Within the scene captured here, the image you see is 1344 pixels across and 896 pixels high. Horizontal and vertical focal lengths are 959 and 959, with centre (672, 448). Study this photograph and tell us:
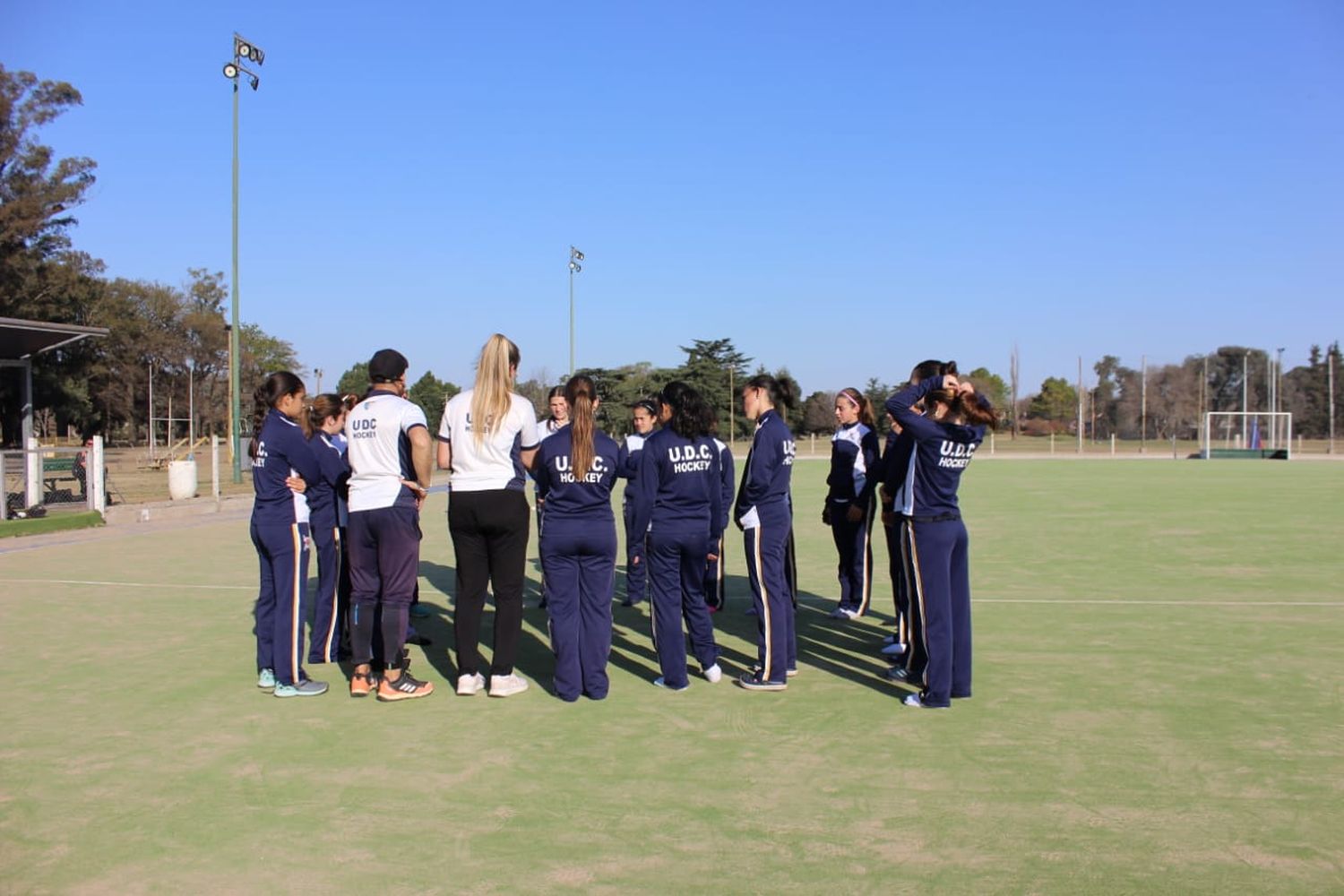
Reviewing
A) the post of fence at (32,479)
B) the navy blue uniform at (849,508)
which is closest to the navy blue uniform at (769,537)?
the navy blue uniform at (849,508)

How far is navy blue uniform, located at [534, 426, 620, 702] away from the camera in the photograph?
19.0 ft

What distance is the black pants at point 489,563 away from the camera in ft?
18.8

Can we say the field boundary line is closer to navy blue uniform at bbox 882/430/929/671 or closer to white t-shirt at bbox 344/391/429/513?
navy blue uniform at bbox 882/430/929/671

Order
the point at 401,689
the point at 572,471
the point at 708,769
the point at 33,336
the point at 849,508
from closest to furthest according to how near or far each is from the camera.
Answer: the point at 708,769, the point at 572,471, the point at 401,689, the point at 849,508, the point at 33,336

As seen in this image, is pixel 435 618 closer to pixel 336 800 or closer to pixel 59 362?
pixel 336 800

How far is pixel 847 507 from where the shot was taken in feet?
28.0

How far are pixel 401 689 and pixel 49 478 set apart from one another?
15.2m

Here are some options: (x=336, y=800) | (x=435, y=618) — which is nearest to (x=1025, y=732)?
(x=336, y=800)

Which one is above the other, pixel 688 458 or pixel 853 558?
pixel 688 458

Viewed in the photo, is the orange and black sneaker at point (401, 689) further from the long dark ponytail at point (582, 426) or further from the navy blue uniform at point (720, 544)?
the navy blue uniform at point (720, 544)

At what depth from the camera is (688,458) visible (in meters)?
5.98

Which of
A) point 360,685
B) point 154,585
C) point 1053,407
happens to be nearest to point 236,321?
point 154,585

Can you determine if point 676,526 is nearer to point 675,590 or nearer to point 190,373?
point 675,590

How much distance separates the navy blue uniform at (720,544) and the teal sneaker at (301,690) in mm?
2494
